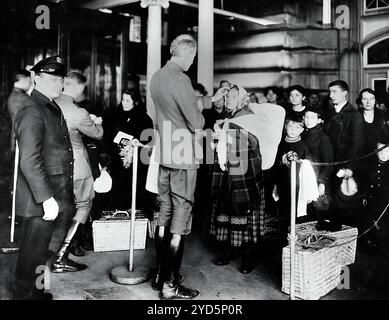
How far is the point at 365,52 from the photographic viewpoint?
870 centimetres

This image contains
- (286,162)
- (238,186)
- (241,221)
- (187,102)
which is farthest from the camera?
(286,162)

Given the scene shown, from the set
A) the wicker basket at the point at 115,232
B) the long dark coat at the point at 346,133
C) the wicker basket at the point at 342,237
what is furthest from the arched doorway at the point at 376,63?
the wicker basket at the point at 115,232

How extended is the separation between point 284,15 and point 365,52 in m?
1.94

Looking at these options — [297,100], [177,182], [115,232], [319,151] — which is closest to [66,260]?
[115,232]

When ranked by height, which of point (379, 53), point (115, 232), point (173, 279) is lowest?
point (173, 279)

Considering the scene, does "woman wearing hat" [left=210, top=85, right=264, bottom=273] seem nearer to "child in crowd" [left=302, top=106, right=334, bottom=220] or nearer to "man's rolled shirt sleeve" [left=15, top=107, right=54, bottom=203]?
"child in crowd" [left=302, top=106, right=334, bottom=220]

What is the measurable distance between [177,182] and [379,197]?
2.68m

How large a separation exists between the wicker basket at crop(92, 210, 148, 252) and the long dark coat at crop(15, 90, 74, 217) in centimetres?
129

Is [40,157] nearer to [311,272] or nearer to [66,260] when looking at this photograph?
[66,260]

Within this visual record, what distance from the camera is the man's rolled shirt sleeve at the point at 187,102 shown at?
3787 mm

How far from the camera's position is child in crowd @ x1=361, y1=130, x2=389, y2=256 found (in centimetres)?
514

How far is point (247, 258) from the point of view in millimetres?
4637

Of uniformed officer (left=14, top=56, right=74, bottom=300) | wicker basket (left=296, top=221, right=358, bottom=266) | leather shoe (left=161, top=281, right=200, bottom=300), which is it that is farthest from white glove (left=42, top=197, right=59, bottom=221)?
wicker basket (left=296, top=221, right=358, bottom=266)
